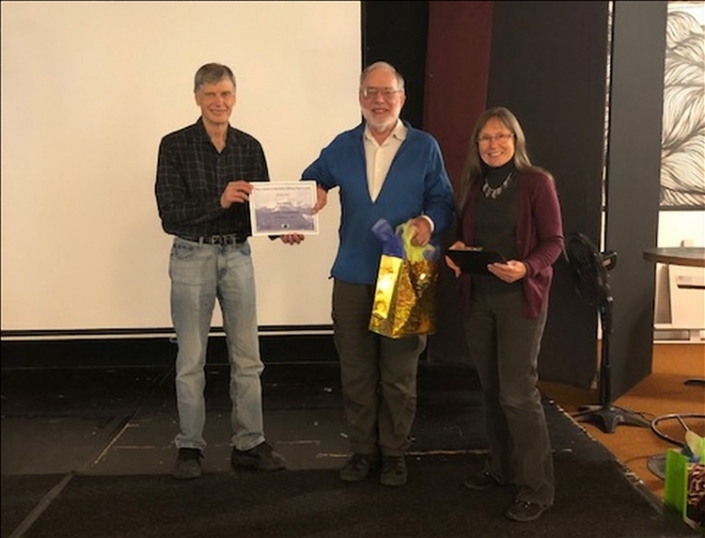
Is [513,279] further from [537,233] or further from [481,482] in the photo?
[481,482]

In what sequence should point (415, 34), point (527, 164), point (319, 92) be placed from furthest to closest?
1. point (415, 34)
2. point (319, 92)
3. point (527, 164)

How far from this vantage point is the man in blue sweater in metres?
1.90

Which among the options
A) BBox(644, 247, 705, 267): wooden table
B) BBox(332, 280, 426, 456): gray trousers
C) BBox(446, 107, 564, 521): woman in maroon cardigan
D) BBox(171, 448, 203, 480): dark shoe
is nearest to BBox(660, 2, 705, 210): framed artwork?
BBox(644, 247, 705, 267): wooden table

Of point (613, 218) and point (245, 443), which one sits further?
point (613, 218)

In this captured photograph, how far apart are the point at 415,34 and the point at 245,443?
78.4 inches

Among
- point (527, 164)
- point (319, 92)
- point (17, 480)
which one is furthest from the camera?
point (319, 92)

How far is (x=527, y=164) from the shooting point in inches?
68.5

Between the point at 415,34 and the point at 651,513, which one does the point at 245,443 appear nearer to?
the point at 651,513

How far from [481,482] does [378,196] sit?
0.91 m

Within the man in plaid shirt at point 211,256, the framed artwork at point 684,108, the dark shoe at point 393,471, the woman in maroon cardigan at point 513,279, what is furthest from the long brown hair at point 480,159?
the dark shoe at point 393,471

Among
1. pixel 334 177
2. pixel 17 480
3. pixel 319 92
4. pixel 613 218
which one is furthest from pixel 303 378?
pixel 17 480

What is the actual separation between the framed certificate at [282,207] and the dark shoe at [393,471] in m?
0.75

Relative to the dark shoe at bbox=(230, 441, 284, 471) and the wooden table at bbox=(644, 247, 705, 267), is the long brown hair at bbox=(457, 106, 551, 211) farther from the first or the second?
the dark shoe at bbox=(230, 441, 284, 471)

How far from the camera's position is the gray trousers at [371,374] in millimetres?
1975
